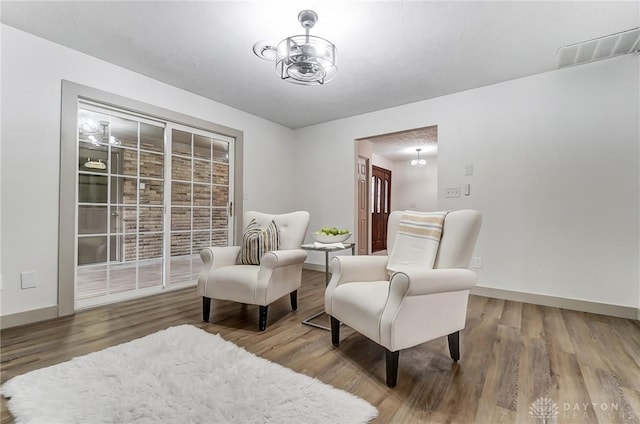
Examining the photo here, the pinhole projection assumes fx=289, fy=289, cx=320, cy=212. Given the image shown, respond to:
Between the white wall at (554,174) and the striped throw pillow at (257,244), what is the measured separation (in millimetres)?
2202

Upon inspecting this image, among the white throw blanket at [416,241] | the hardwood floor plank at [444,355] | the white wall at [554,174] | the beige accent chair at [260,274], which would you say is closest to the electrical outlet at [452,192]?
the white wall at [554,174]

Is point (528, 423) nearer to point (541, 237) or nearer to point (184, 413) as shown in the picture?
point (184, 413)

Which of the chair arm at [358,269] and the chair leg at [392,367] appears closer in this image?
the chair leg at [392,367]

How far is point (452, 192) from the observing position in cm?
353

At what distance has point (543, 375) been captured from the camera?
5.30 feet

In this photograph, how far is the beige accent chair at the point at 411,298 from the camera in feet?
4.85

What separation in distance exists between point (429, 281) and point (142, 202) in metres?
3.09

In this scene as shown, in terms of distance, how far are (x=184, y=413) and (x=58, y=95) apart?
9.24ft

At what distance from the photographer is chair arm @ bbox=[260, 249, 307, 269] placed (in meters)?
2.28

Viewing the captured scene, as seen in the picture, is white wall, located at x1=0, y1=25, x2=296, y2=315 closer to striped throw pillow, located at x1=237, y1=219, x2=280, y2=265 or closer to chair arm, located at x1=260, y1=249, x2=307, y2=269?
striped throw pillow, located at x1=237, y1=219, x2=280, y2=265

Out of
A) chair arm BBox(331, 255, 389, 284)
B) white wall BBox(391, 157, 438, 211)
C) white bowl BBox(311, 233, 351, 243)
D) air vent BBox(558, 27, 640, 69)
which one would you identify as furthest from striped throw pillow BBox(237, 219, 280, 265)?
white wall BBox(391, 157, 438, 211)
